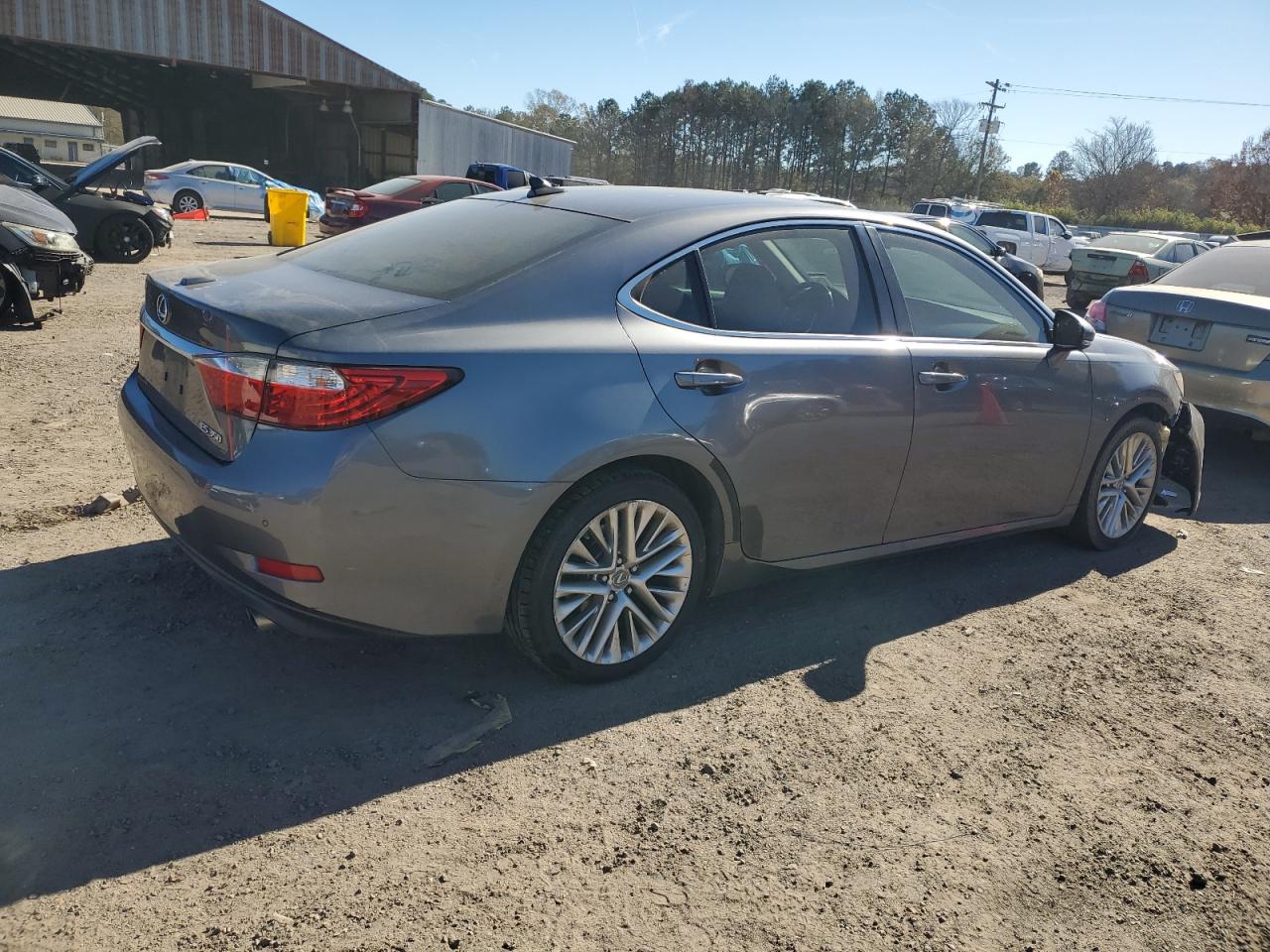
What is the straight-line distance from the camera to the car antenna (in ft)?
13.4

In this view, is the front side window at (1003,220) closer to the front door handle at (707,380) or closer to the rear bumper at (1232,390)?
the rear bumper at (1232,390)

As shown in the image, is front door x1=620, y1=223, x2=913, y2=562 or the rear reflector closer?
the rear reflector

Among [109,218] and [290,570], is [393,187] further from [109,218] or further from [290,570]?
[290,570]

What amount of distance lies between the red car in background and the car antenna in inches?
492

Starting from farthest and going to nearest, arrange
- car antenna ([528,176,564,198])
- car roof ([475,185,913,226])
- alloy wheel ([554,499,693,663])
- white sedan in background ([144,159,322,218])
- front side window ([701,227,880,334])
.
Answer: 1. white sedan in background ([144,159,322,218])
2. car antenna ([528,176,564,198])
3. car roof ([475,185,913,226])
4. front side window ([701,227,880,334])
5. alloy wheel ([554,499,693,663])

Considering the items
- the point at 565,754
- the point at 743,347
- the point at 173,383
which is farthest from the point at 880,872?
the point at 173,383

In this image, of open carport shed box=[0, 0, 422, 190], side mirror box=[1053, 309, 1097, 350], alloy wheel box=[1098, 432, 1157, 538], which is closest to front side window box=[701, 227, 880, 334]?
side mirror box=[1053, 309, 1097, 350]

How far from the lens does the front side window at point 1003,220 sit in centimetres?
2716

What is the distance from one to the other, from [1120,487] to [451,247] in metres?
3.76

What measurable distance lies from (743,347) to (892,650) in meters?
1.42

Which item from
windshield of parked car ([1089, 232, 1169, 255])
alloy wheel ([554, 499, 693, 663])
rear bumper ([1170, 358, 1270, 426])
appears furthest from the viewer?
windshield of parked car ([1089, 232, 1169, 255])

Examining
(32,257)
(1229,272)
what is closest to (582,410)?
(1229,272)

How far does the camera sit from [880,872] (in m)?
2.63

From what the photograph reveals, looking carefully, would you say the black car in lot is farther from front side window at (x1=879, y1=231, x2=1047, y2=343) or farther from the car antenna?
front side window at (x1=879, y1=231, x2=1047, y2=343)
